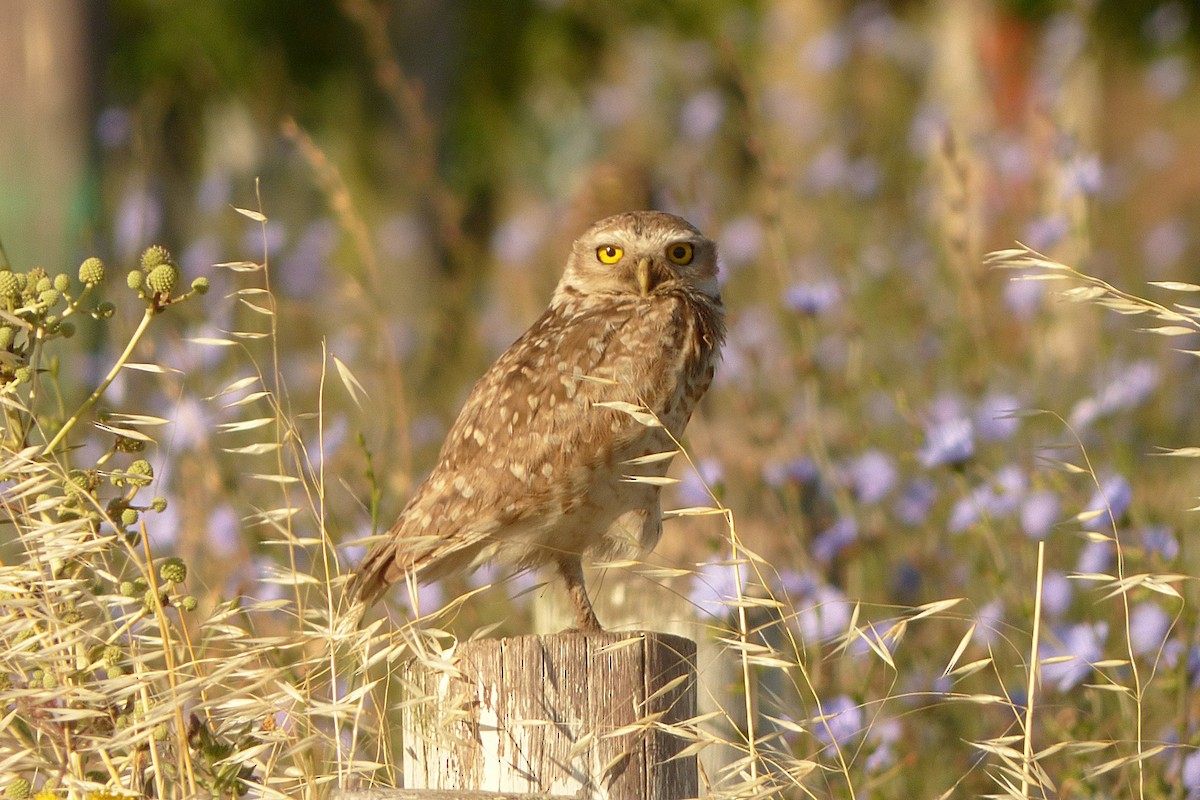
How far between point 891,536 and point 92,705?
347cm

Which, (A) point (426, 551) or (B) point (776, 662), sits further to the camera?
(A) point (426, 551)

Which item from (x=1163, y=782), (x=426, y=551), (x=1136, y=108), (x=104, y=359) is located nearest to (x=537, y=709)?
(x=426, y=551)

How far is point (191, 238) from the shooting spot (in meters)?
10.2

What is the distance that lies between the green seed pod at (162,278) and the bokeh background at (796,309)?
0.32 metres

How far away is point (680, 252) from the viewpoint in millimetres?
3574

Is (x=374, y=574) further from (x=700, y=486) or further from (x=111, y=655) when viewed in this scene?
(x=700, y=486)

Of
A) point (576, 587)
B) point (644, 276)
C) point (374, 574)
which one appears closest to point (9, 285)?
point (374, 574)

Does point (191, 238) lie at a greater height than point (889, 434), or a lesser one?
greater

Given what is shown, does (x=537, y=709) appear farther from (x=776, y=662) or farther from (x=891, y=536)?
(x=891, y=536)

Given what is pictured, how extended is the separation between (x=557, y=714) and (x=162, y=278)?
93cm

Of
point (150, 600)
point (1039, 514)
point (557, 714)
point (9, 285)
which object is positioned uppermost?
point (9, 285)

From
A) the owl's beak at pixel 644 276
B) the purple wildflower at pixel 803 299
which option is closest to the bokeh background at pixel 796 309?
the purple wildflower at pixel 803 299

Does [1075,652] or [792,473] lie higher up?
[792,473]

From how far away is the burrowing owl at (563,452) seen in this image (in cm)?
293
